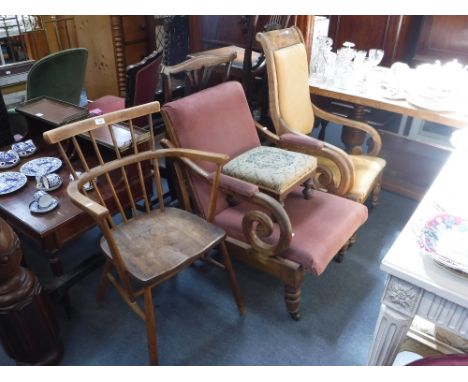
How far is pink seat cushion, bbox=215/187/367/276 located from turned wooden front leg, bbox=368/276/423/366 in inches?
15.6

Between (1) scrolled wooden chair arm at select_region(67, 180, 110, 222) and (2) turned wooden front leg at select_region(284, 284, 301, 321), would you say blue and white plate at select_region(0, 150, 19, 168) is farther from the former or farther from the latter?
(2) turned wooden front leg at select_region(284, 284, 301, 321)

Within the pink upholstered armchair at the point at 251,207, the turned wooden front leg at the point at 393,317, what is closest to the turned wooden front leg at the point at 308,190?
the pink upholstered armchair at the point at 251,207

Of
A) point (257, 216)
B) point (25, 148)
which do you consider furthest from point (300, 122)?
point (25, 148)

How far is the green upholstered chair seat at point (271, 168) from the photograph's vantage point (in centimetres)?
161

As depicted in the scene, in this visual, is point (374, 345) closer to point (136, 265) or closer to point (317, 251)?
point (317, 251)

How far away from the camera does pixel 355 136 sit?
97.4 inches

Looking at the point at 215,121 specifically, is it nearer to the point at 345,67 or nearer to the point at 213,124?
the point at 213,124

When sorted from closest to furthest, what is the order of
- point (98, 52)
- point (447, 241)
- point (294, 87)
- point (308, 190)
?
point (447, 241)
point (308, 190)
point (294, 87)
point (98, 52)

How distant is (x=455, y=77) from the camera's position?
215 centimetres

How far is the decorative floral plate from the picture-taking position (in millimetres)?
942

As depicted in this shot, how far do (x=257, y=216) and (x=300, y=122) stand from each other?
37.3 inches

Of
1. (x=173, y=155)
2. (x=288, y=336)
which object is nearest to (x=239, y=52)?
(x=173, y=155)

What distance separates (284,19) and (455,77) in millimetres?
1092

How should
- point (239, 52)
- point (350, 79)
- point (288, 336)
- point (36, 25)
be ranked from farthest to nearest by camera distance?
1. point (36, 25)
2. point (239, 52)
3. point (350, 79)
4. point (288, 336)
